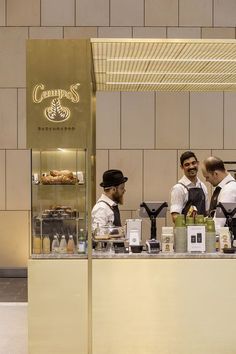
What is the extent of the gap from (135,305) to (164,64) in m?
2.03

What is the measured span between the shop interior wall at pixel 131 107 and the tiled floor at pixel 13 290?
0.94 meters

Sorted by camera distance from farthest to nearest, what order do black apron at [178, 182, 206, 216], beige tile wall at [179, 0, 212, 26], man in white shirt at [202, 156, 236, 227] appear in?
beige tile wall at [179, 0, 212, 26] → black apron at [178, 182, 206, 216] → man in white shirt at [202, 156, 236, 227]

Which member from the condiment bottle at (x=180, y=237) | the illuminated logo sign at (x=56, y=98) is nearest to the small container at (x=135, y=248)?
the condiment bottle at (x=180, y=237)

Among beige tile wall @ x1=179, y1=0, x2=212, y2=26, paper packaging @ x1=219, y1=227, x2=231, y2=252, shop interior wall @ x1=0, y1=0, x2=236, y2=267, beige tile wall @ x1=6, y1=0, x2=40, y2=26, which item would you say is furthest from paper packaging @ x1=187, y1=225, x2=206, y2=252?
beige tile wall @ x1=6, y1=0, x2=40, y2=26

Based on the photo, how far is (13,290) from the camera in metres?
6.90

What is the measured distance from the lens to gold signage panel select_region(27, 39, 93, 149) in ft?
12.8

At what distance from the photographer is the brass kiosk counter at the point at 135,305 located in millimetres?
3896

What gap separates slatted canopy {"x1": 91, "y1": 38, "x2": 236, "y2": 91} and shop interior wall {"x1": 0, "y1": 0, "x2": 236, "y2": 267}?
6.97ft

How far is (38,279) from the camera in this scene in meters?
3.88

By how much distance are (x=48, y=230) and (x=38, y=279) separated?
375 millimetres

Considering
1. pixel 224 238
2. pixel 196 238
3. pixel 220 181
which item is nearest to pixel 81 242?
pixel 196 238

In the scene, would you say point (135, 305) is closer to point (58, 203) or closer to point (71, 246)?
point (71, 246)

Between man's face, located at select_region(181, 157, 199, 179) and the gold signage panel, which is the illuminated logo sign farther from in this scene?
man's face, located at select_region(181, 157, 199, 179)

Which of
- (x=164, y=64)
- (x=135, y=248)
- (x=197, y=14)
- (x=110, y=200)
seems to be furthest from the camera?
(x=197, y=14)
